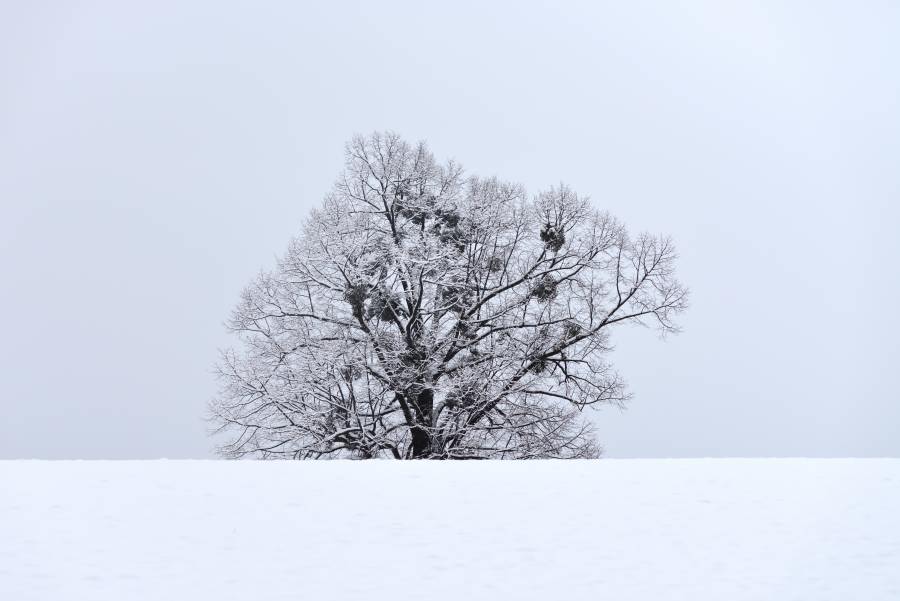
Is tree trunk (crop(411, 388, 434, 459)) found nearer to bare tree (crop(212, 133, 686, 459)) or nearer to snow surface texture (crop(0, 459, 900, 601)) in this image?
bare tree (crop(212, 133, 686, 459))

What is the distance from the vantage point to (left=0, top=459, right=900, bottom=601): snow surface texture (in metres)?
5.41

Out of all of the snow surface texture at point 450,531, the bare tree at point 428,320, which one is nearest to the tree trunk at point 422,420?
the bare tree at point 428,320

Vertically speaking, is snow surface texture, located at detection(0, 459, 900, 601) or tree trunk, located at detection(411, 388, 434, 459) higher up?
tree trunk, located at detection(411, 388, 434, 459)

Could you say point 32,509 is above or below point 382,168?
below

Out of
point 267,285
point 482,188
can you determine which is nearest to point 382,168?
point 482,188

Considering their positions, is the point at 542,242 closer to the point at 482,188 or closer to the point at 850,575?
the point at 482,188

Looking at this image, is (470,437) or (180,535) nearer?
(180,535)

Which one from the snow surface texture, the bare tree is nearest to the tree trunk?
the bare tree

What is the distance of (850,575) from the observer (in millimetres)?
5582

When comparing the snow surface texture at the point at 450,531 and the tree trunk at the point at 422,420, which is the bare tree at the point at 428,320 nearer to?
the tree trunk at the point at 422,420

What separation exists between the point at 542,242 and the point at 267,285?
20.7 feet

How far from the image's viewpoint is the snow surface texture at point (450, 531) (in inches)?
213

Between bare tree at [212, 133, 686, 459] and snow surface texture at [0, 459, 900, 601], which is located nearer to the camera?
snow surface texture at [0, 459, 900, 601]

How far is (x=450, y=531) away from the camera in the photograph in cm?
628
